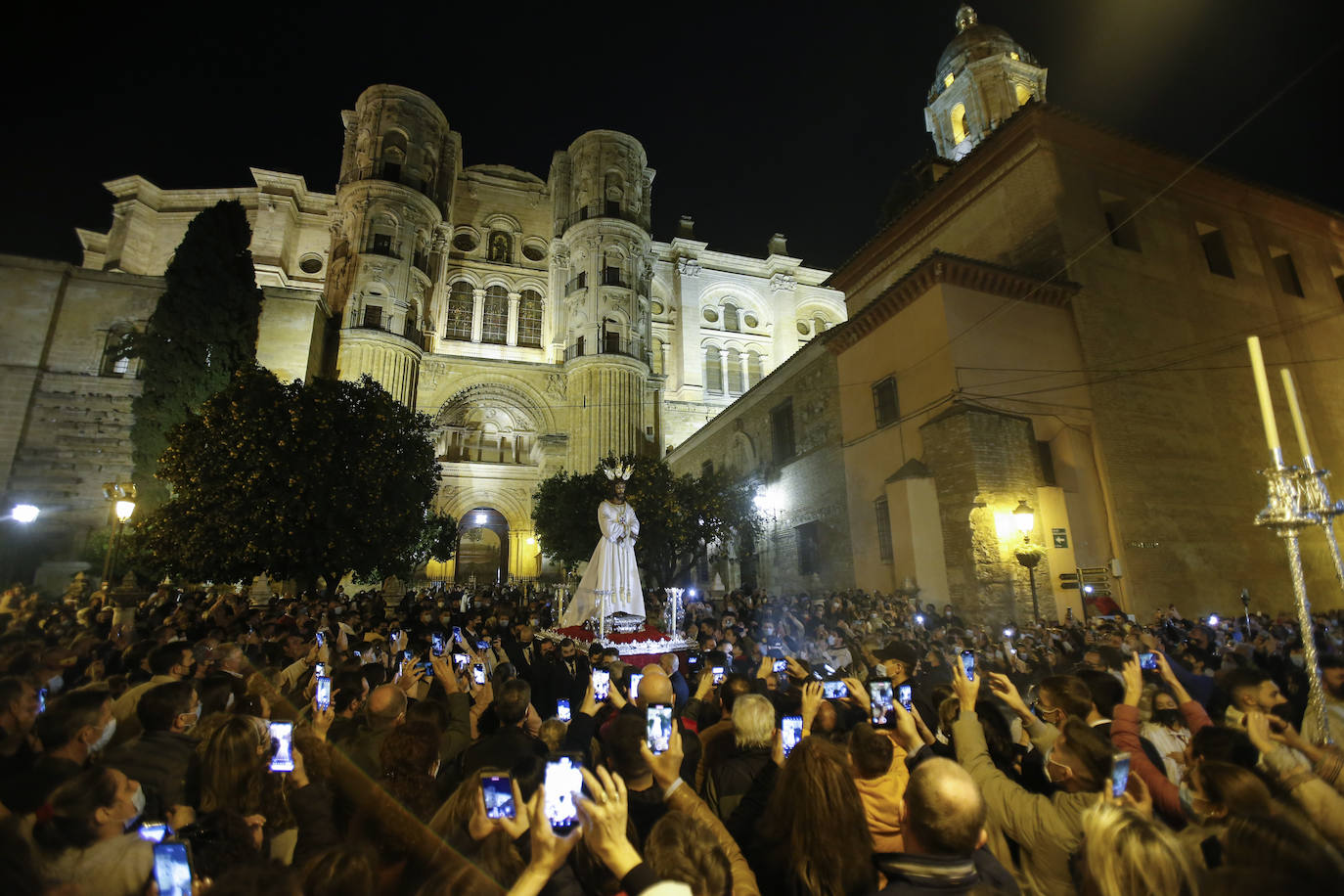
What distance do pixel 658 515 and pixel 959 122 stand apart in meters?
24.9

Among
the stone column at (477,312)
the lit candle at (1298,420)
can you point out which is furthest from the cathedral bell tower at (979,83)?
the lit candle at (1298,420)

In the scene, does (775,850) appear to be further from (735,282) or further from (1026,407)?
(735,282)

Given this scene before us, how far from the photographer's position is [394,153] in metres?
31.0

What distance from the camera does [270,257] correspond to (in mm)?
33688

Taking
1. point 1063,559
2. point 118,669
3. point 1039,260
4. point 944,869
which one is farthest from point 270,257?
point 944,869

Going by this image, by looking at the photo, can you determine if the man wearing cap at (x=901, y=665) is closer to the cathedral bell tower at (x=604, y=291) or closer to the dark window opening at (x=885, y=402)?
the dark window opening at (x=885, y=402)

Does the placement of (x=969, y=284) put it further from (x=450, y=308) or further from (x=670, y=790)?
(x=450, y=308)

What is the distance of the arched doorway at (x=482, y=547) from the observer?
99.6 ft

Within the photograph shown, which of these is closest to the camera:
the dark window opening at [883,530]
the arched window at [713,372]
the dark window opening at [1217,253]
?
the dark window opening at [883,530]

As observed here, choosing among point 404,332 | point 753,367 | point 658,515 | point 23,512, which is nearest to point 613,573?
point 658,515

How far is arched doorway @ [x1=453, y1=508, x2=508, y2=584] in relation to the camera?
30.3 metres

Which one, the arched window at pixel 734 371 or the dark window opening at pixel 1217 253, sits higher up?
the arched window at pixel 734 371

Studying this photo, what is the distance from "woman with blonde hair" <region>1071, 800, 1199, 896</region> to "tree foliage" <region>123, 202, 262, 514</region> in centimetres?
2250

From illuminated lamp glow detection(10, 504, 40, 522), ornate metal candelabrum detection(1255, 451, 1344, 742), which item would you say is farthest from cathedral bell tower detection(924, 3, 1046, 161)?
illuminated lamp glow detection(10, 504, 40, 522)
